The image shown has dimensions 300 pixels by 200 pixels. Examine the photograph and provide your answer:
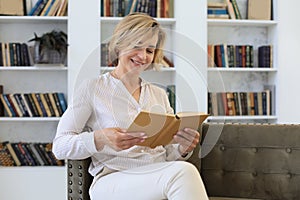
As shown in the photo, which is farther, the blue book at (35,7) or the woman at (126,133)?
the blue book at (35,7)

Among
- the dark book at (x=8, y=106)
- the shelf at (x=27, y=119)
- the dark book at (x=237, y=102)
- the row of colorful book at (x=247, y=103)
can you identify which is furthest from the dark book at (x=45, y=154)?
the dark book at (x=237, y=102)

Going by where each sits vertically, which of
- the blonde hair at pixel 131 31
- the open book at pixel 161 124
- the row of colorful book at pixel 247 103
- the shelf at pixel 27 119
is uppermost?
the blonde hair at pixel 131 31

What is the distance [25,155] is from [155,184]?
7.07ft

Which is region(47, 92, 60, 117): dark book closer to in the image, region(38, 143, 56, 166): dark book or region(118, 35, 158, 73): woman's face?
region(38, 143, 56, 166): dark book

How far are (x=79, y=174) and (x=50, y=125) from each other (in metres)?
1.84

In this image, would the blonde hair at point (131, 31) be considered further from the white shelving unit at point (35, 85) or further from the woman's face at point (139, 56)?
the white shelving unit at point (35, 85)

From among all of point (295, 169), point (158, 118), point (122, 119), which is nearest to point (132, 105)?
point (122, 119)

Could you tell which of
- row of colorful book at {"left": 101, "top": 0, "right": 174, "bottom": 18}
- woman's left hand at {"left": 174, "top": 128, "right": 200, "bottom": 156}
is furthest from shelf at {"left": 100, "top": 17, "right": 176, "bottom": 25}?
woman's left hand at {"left": 174, "top": 128, "right": 200, "bottom": 156}

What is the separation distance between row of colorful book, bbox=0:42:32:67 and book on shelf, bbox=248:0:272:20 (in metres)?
1.76

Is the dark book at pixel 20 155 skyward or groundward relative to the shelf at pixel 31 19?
groundward

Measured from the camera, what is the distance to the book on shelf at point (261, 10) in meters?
4.20

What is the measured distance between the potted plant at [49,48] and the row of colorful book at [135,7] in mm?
408

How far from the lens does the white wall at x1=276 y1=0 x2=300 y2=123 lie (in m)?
4.16

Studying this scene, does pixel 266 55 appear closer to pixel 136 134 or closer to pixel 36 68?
pixel 36 68
